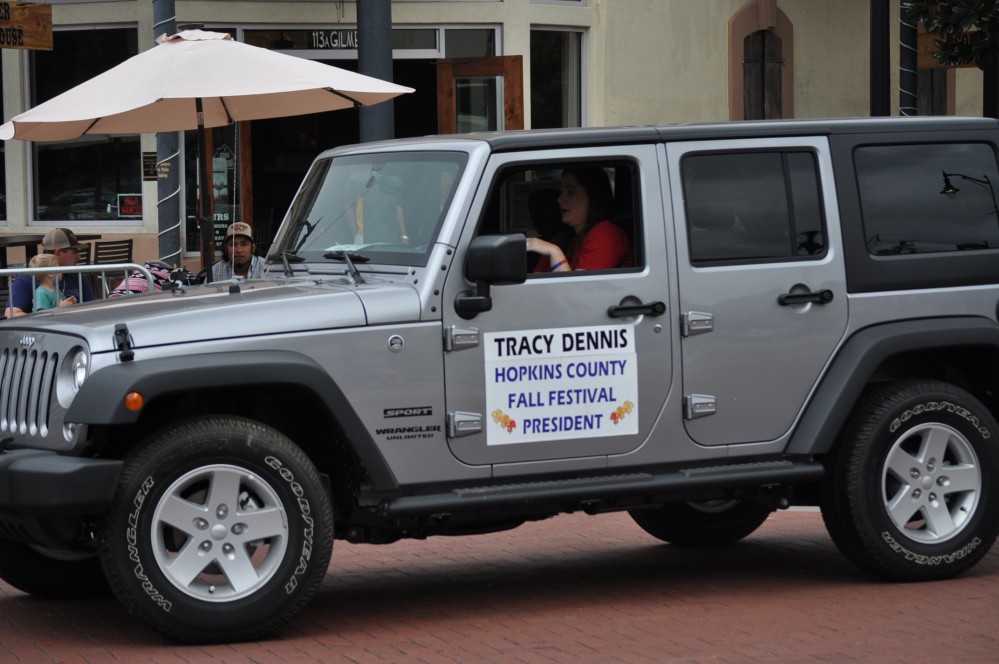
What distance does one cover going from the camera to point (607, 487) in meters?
6.81

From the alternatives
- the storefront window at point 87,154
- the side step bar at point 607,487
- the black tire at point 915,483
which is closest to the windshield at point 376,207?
the side step bar at point 607,487

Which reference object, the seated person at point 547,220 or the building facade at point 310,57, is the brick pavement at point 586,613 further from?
the building facade at point 310,57

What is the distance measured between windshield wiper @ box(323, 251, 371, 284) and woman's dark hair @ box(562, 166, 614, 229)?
37.8 inches

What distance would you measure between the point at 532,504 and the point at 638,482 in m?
0.48

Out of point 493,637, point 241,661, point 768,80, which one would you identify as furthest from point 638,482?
point 768,80

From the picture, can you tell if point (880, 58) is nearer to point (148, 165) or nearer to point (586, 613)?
point (586, 613)

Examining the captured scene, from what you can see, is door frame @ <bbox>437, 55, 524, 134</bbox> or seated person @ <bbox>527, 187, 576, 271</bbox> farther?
door frame @ <bbox>437, 55, 524, 134</bbox>

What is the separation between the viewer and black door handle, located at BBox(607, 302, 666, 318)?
6.85 m

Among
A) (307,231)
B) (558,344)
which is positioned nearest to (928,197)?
(558,344)

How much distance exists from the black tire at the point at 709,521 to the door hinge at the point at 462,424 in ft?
6.75

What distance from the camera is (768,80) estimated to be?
1934cm

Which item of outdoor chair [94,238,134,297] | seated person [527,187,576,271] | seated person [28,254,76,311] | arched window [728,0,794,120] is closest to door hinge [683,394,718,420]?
seated person [527,187,576,271]

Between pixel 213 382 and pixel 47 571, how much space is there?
68.5 inches

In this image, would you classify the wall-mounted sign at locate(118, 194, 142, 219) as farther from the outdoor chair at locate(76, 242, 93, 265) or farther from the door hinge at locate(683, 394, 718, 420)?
the door hinge at locate(683, 394, 718, 420)
